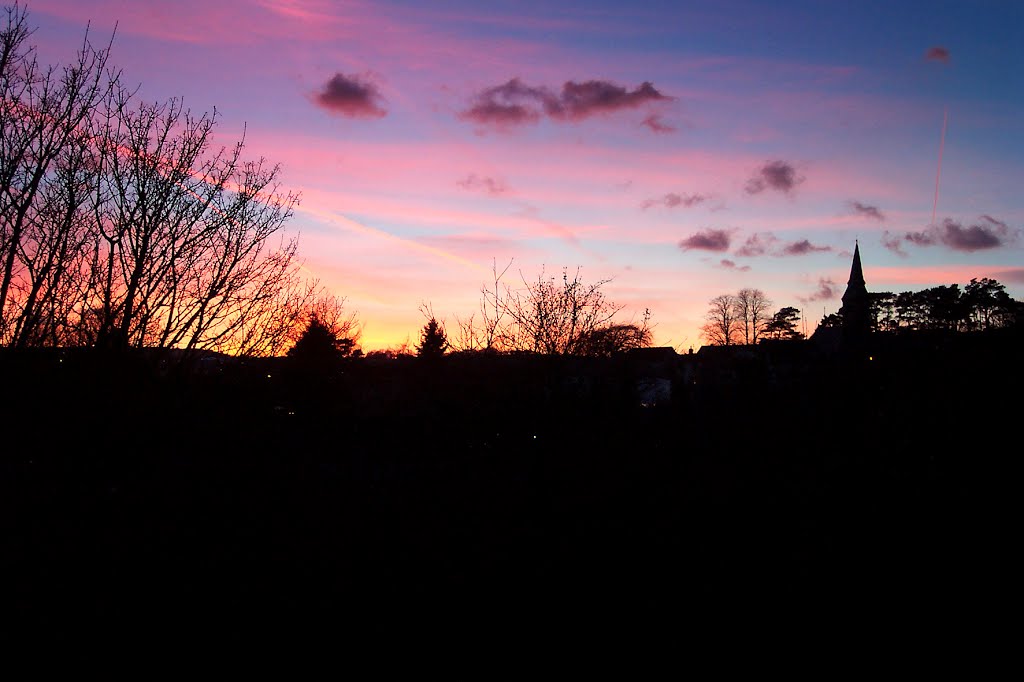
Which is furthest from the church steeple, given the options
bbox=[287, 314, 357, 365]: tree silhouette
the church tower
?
bbox=[287, 314, 357, 365]: tree silhouette

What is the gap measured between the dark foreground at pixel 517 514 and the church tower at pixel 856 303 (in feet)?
199

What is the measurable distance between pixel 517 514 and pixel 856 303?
71675 mm

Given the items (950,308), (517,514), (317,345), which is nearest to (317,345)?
(317,345)

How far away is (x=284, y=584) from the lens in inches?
262

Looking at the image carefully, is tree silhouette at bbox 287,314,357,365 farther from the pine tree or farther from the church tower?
the church tower

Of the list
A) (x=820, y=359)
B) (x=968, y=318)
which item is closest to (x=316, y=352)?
(x=820, y=359)

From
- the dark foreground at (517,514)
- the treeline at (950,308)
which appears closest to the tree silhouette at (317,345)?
the dark foreground at (517,514)

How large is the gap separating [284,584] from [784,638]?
4.58 m

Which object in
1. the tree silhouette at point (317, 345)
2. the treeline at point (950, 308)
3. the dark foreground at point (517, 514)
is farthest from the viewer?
the treeline at point (950, 308)

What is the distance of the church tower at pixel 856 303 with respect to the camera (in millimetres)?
69875

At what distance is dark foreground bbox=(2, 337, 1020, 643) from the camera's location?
6.07m

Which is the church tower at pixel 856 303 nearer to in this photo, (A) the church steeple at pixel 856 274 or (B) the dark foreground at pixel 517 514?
(A) the church steeple at pixel 856 274

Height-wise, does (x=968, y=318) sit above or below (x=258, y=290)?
above

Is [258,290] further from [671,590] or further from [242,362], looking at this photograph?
[671,590]
